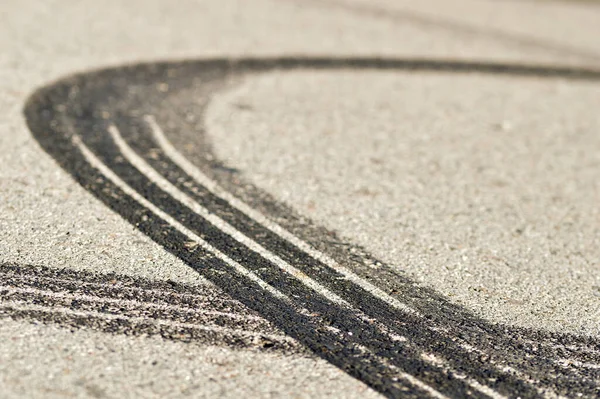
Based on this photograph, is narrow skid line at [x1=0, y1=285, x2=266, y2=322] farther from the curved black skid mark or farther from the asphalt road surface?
the curved black skid mark

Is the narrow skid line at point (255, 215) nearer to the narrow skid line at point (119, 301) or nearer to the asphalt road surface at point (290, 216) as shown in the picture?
the asphalt road surface at point (290, 216)

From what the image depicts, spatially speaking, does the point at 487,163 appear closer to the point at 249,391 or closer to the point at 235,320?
the point at 235,320

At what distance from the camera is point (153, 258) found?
14.1ft

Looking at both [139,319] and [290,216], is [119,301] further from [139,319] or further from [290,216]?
[290,216]

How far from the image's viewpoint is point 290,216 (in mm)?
4961

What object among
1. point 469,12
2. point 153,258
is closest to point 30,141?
point 153,258

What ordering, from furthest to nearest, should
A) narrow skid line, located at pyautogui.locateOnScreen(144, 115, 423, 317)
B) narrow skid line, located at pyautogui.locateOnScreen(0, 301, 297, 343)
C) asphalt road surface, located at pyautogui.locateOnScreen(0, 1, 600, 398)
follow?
narrow skid line, located at pyautogui.locateOnScreen(144, 115, 423, 317)
narrow skid line, located at pyautogui.locateOnScreen(0, 301, 297, 343)
asphalt road surface, located at pyautogui.locateOnScreen(0, 1, 600, 398)

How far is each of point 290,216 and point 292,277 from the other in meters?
0.79

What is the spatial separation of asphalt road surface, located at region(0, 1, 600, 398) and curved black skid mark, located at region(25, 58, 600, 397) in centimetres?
1

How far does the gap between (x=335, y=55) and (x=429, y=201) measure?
334 centimetres

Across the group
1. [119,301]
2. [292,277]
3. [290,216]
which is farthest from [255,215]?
[119,301]

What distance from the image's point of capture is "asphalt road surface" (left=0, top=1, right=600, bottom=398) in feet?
11.6

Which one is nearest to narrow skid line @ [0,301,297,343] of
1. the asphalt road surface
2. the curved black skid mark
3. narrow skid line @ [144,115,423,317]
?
the asphalt road surface

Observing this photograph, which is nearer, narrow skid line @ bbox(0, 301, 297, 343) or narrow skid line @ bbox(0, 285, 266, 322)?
narrow skid line @ bbox(0, 301, 297, 343)
